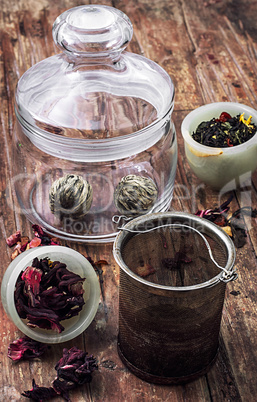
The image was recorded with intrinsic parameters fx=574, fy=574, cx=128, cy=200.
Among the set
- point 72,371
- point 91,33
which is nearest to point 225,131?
point 91,33

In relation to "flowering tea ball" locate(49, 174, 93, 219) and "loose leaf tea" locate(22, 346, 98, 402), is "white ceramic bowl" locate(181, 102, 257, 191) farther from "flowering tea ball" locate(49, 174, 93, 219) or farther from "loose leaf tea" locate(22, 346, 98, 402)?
"loose leaf tea" locate(22, 346, 98, 402)

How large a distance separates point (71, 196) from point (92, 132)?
0.15m

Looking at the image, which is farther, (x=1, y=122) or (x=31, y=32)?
(x=31, y=32)

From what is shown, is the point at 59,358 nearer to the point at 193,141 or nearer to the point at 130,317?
the point at 130,317

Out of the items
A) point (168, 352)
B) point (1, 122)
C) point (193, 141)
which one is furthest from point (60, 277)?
point (1, 122)

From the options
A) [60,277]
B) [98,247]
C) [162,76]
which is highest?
[162,76]

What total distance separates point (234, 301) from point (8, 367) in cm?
47

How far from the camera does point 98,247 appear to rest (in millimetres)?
1313

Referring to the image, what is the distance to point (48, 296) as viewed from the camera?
3.53 feet

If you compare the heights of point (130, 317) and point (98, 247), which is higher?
point (130, 317)

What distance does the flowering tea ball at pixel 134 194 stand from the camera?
1.27 m

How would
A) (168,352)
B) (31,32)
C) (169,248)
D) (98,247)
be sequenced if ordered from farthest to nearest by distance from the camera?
(31,32) < (98,247) < (169,248) < (168,352)

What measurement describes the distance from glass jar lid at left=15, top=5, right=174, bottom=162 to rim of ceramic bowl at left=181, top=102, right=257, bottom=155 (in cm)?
14

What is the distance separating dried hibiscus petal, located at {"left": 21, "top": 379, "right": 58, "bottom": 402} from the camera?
101cm
